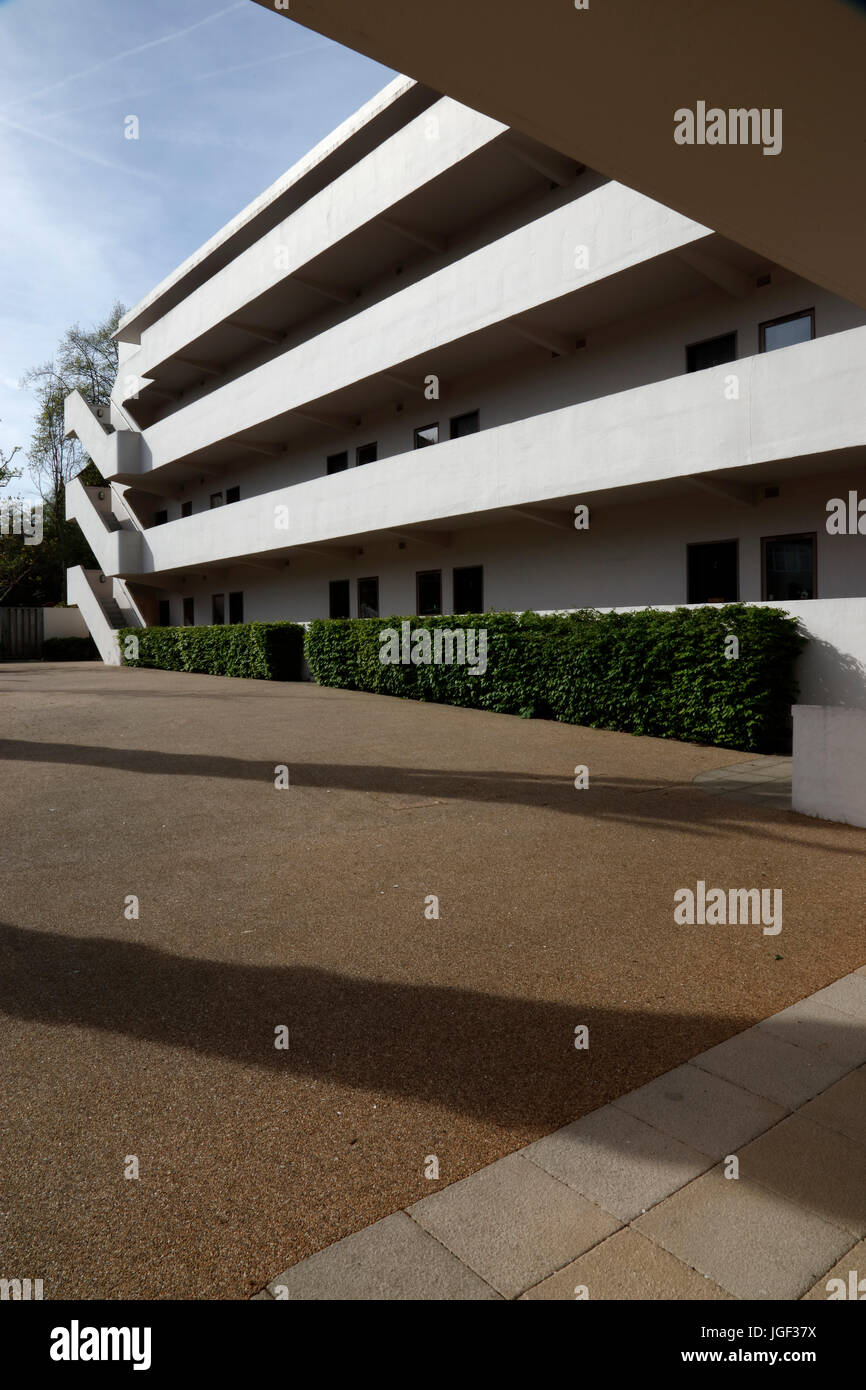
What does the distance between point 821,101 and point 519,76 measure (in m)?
1.28

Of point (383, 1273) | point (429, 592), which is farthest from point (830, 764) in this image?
point (429, 592)

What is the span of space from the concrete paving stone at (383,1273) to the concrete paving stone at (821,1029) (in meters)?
2.16

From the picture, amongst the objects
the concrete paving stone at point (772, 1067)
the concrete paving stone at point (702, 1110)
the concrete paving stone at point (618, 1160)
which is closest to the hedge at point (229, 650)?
the concrete paving stone at point (772, 1067)

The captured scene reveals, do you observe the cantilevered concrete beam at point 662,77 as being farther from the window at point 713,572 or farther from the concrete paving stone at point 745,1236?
the window at point 713,572

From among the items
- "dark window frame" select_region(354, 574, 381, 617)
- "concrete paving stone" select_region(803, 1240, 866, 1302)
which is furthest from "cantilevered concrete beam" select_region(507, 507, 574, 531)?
"concrete paving stone" select_region(803, 1240, 866, 1302)

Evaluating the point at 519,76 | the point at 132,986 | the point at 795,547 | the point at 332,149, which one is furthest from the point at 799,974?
the point at 332,149

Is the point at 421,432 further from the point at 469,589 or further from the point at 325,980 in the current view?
the point at 325,980

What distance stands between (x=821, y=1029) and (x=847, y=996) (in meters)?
0.50

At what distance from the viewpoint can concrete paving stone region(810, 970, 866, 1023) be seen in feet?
14.0

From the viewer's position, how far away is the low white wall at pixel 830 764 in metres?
8.11

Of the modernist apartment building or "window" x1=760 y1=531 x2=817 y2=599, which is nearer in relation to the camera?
the modernist apartment building

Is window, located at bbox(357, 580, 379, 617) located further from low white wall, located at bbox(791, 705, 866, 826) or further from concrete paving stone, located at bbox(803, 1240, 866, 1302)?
concrete paving stone, located at bbox(803, 1240, 866, 1302)

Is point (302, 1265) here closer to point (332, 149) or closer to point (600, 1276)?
point (600, 1276)

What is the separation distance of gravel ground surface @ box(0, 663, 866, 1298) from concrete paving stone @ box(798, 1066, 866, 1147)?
60cm
